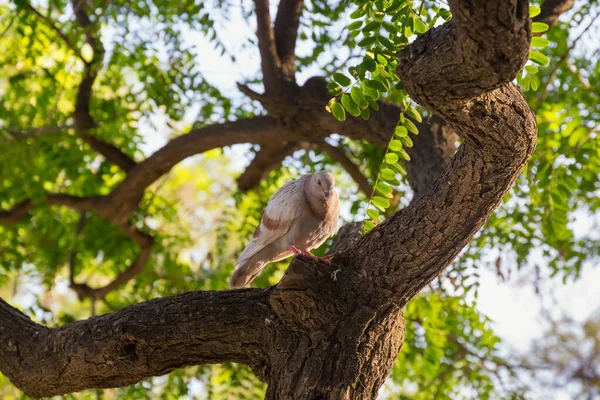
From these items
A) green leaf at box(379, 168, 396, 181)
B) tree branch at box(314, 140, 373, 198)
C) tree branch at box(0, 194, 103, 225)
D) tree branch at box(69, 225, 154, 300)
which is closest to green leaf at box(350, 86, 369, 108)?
green leaf at box(379, 168, 396, 181)

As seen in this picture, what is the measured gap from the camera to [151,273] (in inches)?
229

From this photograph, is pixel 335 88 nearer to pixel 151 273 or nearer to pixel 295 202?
pixel 295 202

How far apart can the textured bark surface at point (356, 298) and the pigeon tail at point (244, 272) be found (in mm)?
427

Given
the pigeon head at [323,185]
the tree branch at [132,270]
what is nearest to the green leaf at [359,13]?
the pigeon head at [323,185]

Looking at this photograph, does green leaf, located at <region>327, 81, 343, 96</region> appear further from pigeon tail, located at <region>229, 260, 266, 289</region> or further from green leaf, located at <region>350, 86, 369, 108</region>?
pigeon tail, located at <region>229, 260, 266, 289</region>

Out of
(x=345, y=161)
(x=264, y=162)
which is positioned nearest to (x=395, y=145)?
(x=345, y=161)

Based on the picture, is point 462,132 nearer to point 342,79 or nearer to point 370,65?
point 370,65

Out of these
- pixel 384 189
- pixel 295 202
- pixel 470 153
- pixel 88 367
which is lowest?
pixel 88 367

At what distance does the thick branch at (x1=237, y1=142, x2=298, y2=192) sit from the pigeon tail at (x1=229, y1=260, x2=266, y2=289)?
58.2 inches

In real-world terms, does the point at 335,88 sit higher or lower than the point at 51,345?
higher

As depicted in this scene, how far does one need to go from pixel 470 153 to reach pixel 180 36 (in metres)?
3.46

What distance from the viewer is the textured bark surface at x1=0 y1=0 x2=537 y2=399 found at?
1972 millimetres

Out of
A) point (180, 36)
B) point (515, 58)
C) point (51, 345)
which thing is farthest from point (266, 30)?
point (515, 58)

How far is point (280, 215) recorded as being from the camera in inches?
136
